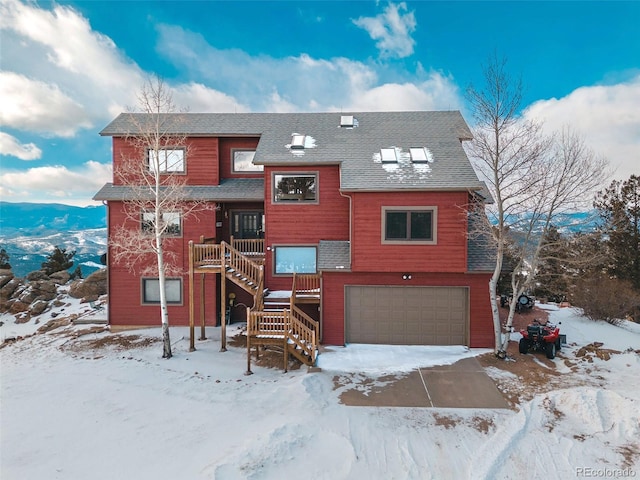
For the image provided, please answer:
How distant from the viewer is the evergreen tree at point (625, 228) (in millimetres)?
17156

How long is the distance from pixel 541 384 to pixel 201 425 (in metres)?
8.82

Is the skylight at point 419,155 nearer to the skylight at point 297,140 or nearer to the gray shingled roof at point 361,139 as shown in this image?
the gray shingled roof at point 361,139

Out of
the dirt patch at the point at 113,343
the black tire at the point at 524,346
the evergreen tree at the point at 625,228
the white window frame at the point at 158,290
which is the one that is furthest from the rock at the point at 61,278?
the evergreen tree at the point at 625,228

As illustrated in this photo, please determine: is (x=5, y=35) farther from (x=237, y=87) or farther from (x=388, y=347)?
(x=388, y=347)

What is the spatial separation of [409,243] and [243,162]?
9.06m

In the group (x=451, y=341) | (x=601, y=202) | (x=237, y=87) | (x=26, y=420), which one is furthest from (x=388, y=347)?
(x=237, y=87)

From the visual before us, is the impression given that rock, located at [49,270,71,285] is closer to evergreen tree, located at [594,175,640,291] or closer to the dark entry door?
the dark entry door

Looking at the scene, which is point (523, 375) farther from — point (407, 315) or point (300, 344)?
point (300, 344)

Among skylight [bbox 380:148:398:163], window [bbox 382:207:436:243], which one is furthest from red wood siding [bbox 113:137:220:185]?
window [bbox 382:207:436:243]

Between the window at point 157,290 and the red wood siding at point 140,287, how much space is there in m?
0.19

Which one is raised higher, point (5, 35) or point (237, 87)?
point (237, 87)

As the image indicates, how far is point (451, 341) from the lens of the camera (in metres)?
11.4

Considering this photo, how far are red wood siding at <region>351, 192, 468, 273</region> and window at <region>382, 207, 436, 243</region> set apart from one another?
18 cm

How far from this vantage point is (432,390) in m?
8.25
